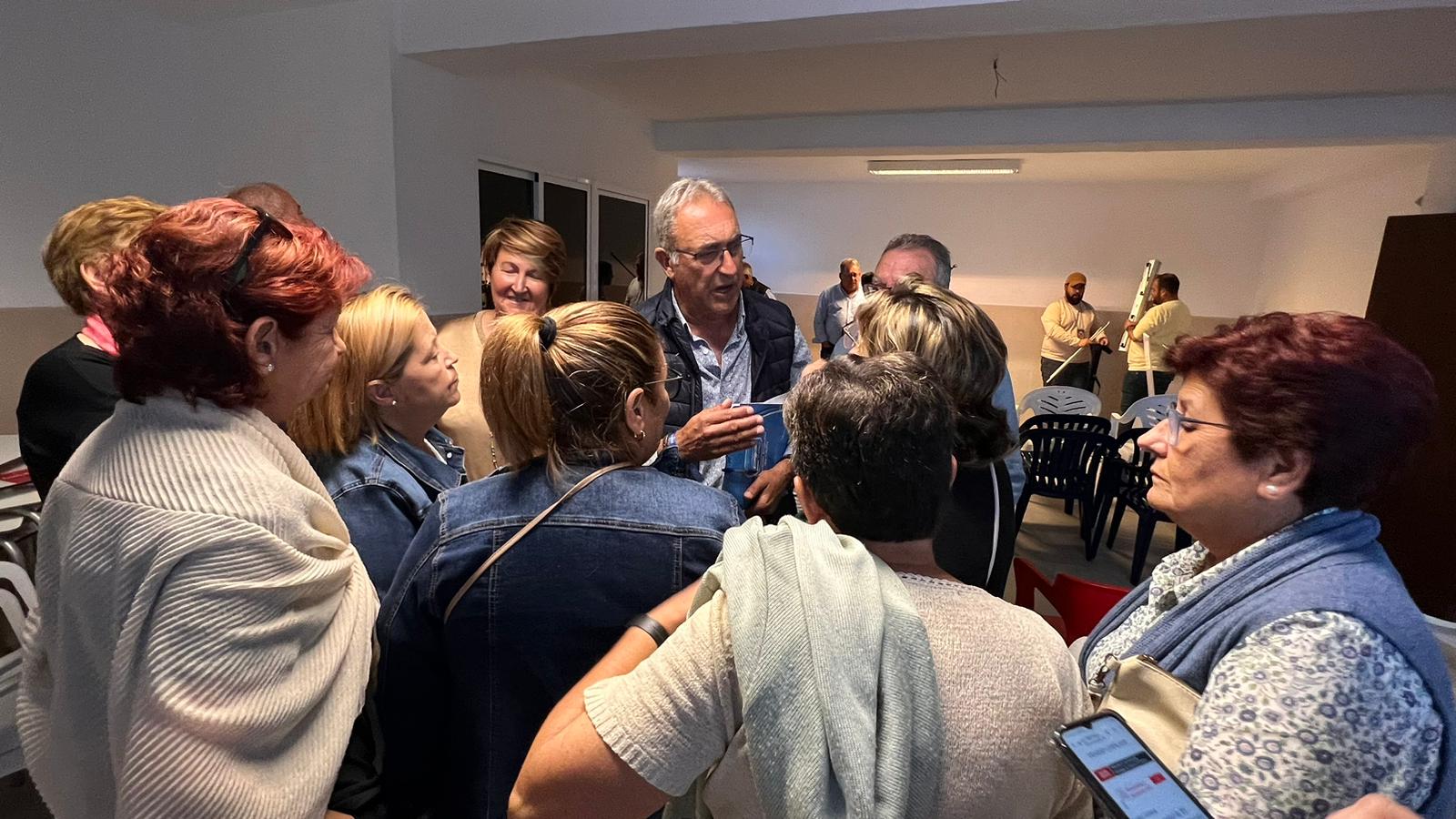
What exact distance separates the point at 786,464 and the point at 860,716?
39.4 inches

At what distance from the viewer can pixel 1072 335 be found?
702 centimetres

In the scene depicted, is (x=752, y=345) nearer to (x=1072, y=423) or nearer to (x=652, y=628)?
(x=652, y=628)

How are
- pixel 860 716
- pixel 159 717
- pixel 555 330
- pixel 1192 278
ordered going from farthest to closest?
→ pixel 1192 278, pixel 555 330, pixel 159 717, pixel 860 716

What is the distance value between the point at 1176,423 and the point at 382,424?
4.85 ft

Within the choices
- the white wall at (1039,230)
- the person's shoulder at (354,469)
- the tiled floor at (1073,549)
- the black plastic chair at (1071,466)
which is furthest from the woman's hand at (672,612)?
the white wall at (1039,230)

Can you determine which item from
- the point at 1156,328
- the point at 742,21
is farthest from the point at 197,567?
the point at 1156,328

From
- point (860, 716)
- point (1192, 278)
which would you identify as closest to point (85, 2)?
point (860, 716)

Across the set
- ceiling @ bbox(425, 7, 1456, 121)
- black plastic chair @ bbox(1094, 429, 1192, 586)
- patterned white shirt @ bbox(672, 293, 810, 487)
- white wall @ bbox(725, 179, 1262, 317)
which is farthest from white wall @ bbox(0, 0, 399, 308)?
white wall @ bbox(725, 179, 1262, 317)

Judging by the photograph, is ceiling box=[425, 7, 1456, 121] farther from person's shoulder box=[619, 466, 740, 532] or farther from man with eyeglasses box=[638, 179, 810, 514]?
person's shoulder box=[619, 466, 740, 532]

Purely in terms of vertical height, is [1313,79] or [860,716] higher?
[1313,79]

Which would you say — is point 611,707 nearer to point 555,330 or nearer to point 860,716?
point 860,716

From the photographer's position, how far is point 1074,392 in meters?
4.58

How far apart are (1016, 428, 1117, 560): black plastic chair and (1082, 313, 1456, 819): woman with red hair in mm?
3251

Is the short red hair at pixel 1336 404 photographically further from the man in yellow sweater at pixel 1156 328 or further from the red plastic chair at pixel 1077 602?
the man in yellow sweater at pixel 1156 328
